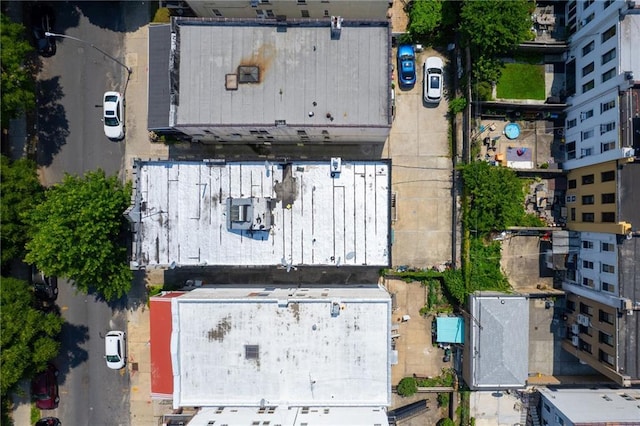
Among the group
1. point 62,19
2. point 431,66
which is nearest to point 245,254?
point 431,66

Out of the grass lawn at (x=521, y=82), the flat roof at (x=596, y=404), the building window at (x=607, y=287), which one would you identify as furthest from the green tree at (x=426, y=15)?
the flat roof at (x=596, y=404)

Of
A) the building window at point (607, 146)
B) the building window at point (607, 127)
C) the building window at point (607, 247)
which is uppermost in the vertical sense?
the building window at point (607, 127)

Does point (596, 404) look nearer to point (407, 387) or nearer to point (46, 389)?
point (407, 387)

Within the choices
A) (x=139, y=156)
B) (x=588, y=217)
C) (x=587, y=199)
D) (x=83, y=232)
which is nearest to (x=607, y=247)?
(x=588, y=217)

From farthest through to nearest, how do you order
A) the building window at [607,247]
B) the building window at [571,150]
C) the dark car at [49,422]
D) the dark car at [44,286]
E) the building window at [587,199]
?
the dark car at [49,422], the dark car at [44,286], the building window at [571,150], the building window at [587,199], the building window at [607,247]

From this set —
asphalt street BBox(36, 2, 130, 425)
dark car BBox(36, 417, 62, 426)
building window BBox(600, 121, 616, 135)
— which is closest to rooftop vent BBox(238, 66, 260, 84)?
asphalt street BBox(36, 2, 130, 425)

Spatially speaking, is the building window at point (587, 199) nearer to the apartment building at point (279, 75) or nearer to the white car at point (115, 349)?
the apartment building at point (279, 75)

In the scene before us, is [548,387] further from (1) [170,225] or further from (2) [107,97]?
(2) [107,97]
